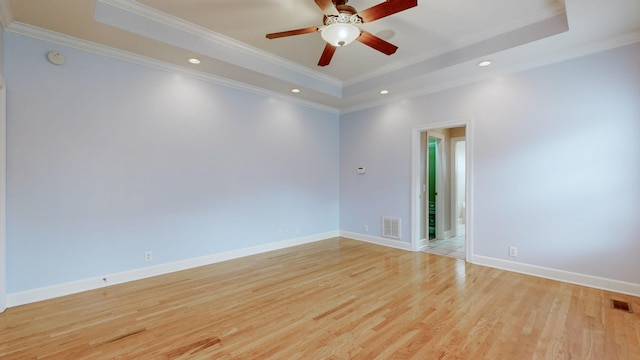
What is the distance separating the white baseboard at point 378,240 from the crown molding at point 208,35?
301 centimetres

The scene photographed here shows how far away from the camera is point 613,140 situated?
122 inches

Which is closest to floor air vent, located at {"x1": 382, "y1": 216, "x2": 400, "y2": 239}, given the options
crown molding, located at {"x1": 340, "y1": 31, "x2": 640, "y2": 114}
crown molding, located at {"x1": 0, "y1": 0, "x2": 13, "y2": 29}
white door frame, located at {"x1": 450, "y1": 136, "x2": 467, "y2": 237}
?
white door frame, located at {"x1": 450, "y1": 136, "x2": 467, "y2": 237}

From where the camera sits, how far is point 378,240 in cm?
530

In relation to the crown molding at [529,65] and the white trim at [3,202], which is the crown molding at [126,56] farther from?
the crown molding at [529,65]

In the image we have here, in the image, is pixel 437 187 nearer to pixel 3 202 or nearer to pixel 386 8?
pixel 386 8

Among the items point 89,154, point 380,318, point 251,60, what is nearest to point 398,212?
point 380,318

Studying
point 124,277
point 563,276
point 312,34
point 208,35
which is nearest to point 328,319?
point 124,277

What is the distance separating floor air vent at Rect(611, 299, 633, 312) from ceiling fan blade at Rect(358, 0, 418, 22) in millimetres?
3364

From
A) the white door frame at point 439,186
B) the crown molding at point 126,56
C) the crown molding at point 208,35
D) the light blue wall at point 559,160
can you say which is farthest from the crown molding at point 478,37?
the white door frame at point 439,186

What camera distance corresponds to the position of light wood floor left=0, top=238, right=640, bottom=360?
205cm

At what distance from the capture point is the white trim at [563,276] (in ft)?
9.87

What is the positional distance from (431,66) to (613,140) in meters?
2.19

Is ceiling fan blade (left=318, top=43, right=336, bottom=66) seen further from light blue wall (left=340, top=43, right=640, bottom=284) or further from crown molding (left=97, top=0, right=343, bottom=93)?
light blue wall (left=340, top=43, right=640, bottom=284)

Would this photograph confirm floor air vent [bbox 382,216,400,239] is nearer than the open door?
Yes
